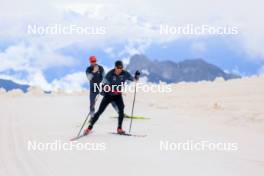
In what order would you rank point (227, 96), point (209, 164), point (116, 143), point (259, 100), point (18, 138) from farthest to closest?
1. point (227, 96)
2. point (259, 100)
3. point (18, 138)
4. point (116, 143)
5. point (209, 164)

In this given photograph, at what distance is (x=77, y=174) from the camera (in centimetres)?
973

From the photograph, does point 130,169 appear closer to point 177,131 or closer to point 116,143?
point 116,143

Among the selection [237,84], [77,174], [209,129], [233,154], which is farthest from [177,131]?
[237,84]

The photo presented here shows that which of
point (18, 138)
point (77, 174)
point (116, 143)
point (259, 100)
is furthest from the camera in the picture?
point (259, 100)

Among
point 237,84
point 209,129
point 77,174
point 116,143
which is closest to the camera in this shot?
point 77,174

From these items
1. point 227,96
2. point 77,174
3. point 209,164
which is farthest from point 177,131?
point 227,96

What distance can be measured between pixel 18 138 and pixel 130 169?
Result: 5114mm

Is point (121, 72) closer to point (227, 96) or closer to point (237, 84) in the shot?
point (227, 96)

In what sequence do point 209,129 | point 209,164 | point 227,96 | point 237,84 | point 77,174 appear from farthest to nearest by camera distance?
point 237,84 < point 227,96 < point 209,129 < point 209,164 < point 77,174

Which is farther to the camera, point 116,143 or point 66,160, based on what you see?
point 116,143

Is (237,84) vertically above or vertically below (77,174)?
above

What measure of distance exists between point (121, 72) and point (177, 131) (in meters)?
2.62

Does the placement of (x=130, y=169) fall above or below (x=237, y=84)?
below

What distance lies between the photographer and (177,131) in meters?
15.1
